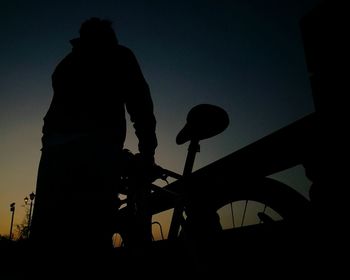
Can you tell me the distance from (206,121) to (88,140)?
3.14 feet

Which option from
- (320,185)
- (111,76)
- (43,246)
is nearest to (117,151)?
(111,76)

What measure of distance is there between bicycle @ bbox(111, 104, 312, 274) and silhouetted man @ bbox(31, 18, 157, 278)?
0.42 metres

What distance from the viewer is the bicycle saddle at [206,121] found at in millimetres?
2422

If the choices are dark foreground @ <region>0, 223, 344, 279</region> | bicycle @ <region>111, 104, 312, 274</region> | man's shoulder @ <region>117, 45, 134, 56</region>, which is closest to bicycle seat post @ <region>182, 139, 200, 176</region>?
bicycle @ <region>111, 104, 312, 274</region>

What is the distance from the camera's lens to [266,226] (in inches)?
78.4

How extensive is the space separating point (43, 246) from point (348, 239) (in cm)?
190

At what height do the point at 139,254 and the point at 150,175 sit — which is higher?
the point at 150,175

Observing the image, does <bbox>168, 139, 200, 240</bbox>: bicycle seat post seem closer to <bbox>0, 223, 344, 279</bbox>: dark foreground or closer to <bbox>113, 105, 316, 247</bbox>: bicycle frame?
<bbox>113, 105, 316, 247</bbox>: bicycle frame

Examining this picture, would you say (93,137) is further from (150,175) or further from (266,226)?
(266,226)

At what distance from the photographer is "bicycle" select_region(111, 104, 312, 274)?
6.88ft

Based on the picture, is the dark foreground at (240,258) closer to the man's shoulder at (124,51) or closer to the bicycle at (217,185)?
the bicycle at (217,185)

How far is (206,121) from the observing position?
7.96 feet

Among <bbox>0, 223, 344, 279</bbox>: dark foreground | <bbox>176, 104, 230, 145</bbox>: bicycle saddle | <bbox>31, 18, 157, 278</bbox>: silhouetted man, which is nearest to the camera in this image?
<bbox>0, 223, 344, 279</bbox>: dark foreground

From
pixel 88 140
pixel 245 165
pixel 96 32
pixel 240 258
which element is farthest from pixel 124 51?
pixel 240 258
